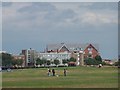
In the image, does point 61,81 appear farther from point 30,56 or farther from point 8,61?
point 30,56

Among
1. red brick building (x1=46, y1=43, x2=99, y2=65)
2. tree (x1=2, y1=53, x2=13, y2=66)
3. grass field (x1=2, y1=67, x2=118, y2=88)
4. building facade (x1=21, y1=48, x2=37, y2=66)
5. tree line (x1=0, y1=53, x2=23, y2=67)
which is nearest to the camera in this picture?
grass field (x1=2, y1=67, x2=118, y2=88)

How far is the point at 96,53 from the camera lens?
Answer: 168750 millimetres

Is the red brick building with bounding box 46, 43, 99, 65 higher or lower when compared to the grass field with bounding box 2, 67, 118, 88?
higher

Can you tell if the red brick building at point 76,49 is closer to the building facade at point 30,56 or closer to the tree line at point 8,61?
the building facade at point 30,56

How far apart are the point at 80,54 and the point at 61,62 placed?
1346 centimetres

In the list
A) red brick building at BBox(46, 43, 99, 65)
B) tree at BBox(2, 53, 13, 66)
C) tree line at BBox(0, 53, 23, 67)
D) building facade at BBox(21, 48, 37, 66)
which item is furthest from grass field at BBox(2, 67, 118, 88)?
red brick building at BBox(46, 43, 99, 65)

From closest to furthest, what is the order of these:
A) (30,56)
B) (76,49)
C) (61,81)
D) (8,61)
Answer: (61,81) < (8,61) < (30,56) < (76,49)

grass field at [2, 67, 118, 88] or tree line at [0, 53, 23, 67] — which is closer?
grass field at [2, 67, 118, 88]

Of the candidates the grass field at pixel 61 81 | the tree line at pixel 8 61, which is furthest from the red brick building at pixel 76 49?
the grass field at pixel 61 81

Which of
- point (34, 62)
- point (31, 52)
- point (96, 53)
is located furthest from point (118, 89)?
point (96, 53)

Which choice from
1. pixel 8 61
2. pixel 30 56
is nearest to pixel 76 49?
pixel 30 56

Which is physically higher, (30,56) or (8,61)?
(30,56)

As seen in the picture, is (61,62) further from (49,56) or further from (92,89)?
(92,89)

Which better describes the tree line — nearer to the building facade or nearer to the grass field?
the building facade
